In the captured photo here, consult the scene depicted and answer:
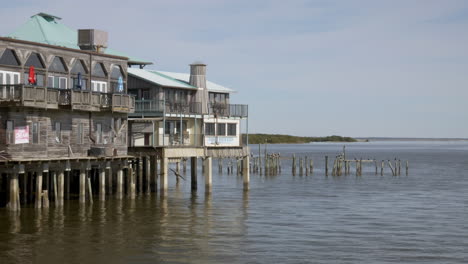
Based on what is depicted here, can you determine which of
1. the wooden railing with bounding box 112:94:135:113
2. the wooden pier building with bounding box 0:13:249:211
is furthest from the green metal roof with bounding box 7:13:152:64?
the wooden railing with bounding box 112:94:135:113

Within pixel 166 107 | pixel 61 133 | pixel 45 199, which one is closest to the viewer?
pixel 45 199

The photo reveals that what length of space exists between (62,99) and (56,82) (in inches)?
92.0

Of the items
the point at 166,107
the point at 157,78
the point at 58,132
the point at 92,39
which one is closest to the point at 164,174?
the point at 166,107

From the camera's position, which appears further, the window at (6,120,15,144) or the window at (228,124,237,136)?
the window at (228,124,237,136)

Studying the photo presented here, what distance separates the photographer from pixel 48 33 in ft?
232

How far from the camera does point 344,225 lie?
156ft

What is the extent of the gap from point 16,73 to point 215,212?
16.1 meters

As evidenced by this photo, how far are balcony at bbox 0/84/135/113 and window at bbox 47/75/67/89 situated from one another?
161 cm

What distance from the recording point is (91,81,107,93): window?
5671 centimetres

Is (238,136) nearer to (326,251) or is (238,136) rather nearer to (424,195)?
(424,195)

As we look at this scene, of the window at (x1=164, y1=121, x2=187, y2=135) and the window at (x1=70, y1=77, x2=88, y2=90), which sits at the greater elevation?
the window at (x1=70, y1=77, x2=88, y2=90)

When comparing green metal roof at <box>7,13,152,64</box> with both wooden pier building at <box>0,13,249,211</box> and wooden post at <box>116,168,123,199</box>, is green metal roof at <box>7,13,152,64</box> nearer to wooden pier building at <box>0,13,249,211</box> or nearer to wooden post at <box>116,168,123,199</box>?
wooden pier building at <box>0,13,249,211</box>

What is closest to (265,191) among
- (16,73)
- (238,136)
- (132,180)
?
(238,136)

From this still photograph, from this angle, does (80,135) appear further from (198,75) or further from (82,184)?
(198,75)
